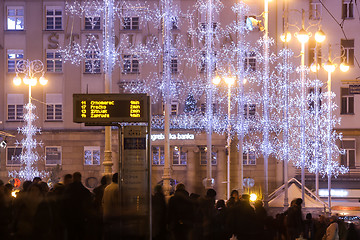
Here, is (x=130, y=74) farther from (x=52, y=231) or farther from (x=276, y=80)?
(x=52, y=231)

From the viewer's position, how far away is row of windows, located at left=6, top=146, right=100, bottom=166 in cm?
5025

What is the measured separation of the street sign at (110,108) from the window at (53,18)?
3840 cm

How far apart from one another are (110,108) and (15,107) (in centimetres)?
3831

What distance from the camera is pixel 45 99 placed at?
51.2 metres

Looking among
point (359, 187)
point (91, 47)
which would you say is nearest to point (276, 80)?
point (359, 187)

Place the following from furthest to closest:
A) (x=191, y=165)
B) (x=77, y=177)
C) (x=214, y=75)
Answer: (x=191, y=165) → (x=214, y=75) → (x=77, y=177)

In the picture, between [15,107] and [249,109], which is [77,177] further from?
[15,107]

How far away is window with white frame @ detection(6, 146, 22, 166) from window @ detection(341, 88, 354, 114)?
2345cm

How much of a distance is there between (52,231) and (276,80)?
3811 centimetres

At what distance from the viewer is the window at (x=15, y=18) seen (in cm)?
5122

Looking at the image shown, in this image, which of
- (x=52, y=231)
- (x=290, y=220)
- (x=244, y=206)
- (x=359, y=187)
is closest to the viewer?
(x=52, y=231)

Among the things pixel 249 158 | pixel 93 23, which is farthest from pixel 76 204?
pixel 93 23

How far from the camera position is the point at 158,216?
575 inches

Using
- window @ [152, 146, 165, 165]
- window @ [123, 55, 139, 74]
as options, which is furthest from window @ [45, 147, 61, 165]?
window @ [123, 55, 139, 74]
